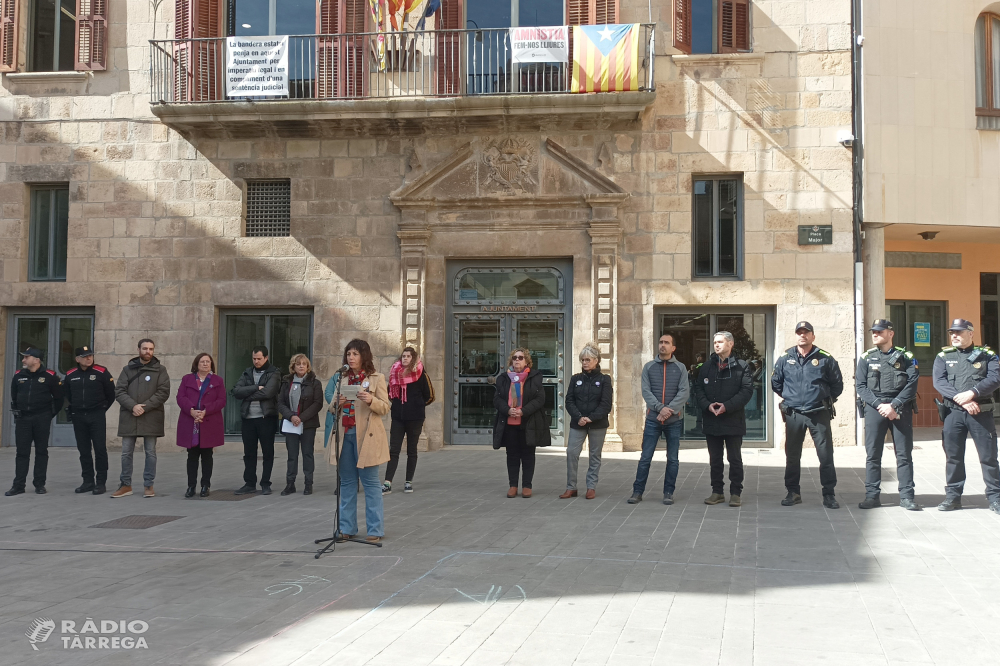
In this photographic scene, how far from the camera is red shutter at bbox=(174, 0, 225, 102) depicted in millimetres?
15805

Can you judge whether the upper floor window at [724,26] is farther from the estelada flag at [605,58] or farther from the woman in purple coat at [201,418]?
the woman in purple coat at [201,418]

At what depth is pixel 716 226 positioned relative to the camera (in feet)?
49.7

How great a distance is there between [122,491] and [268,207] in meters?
6.96

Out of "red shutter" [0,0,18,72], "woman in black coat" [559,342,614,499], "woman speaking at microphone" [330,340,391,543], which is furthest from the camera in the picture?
"red shutter" [0,0,18,72]

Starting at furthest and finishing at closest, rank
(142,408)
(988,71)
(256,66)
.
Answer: (988,71), (256,66), (142,408)

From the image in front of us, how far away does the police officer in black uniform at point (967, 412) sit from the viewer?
29.3 ft

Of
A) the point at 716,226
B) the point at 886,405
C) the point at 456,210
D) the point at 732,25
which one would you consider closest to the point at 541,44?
the point at 456,210

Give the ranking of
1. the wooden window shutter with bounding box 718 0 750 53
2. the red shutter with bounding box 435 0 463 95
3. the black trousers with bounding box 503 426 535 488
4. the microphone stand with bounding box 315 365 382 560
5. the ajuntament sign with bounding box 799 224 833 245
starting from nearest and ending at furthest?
the microphone stand with bounding box 315 365 382 560
the black trousers with bounding box 503 426 535 488
the ajuntament sign with bounding box 799 224 833 245
the wooden window shutter with bounding box 718 0 750 53
the red shutter with bounding box 435 0 463 95

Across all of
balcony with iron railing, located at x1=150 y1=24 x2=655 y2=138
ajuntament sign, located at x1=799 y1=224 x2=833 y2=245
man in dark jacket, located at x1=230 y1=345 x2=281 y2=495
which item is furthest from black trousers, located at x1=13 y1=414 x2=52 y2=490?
ajuntament sign, located at x1=799 y1=224 x2=833 y2=245

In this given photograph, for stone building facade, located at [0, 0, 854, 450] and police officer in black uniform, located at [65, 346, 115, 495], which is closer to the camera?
police officer in black uniform, located at [65, 346, 115, 495]

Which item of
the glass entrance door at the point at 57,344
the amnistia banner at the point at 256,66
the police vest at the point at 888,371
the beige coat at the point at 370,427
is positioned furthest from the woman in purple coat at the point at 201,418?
the police vest at the point at 888,371

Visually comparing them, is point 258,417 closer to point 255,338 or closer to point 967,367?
point 255,338

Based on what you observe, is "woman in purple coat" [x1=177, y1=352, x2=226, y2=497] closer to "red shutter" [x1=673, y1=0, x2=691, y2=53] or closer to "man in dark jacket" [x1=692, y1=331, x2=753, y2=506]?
"man in dark jacket" [x1=692, y1=331, x2=753, y2=506]

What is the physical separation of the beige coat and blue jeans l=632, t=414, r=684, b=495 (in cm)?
333
